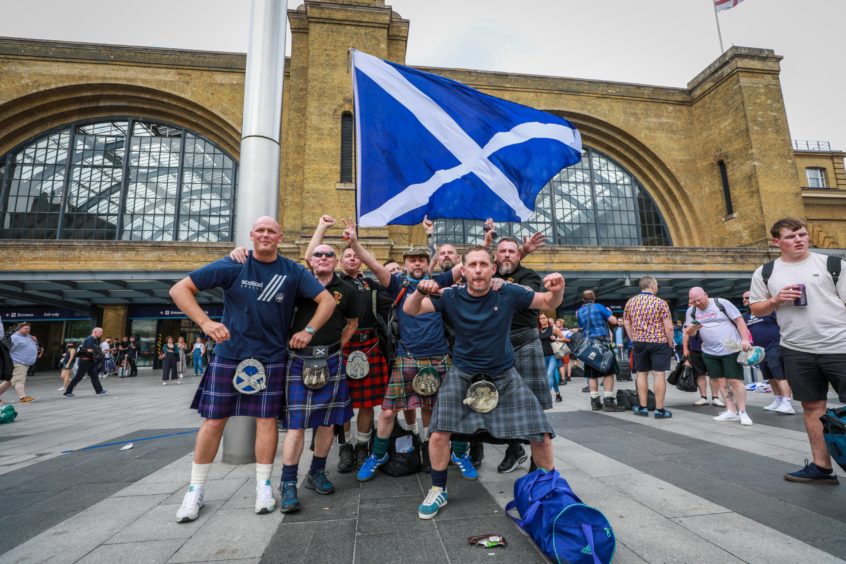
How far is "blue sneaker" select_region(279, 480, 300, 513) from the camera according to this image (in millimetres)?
2689

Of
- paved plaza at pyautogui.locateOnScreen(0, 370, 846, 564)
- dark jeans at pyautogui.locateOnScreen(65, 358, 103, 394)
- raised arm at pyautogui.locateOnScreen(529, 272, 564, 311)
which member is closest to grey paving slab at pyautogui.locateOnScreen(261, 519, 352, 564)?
paved plaza at pyautogui.locateOnScreen(0, 370, 846, 564)

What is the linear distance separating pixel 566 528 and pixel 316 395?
73.7 inches

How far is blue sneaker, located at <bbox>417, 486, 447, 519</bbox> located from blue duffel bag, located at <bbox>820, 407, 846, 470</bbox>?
253 cm

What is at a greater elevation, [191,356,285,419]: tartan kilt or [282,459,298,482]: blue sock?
[191,356,285,419]: tartan kilt

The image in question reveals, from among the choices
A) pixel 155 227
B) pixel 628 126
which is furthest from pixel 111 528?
pixel 628 126

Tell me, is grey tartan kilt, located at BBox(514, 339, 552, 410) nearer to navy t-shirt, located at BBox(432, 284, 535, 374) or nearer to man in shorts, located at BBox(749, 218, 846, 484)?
navy t-shirt, located at BBox(432, 284, 535, 374)

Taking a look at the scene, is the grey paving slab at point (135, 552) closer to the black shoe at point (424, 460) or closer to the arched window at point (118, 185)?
the black shoe at point (424, 460)

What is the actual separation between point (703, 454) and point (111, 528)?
4.94 metres

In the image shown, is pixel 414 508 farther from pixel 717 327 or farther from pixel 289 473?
pixel 717 327

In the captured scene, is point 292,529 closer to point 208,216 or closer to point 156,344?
point 208,216

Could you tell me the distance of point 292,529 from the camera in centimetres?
245

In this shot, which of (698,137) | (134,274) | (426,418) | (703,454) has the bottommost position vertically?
(703,454)

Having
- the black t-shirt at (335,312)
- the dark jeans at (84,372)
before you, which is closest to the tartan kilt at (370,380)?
the black t-shirt at (335,312)

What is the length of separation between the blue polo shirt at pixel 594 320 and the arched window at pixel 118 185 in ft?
65.4
